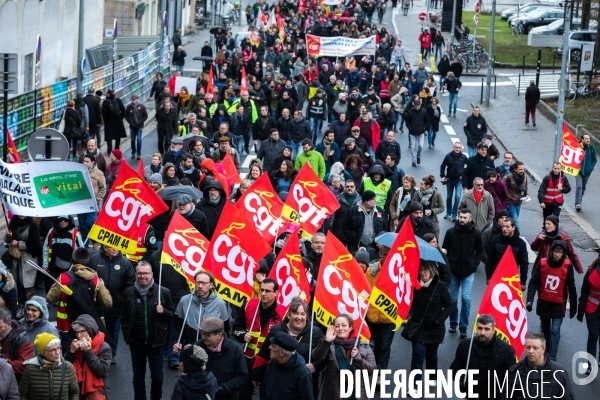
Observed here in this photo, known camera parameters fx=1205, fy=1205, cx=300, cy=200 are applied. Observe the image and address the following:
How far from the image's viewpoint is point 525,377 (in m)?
9.13

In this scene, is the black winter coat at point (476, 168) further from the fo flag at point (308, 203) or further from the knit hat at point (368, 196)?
the fo flag at point (308, 203)

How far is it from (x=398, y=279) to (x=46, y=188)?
4.65 m

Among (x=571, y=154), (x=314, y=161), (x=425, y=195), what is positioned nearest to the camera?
(x=425, y=195)

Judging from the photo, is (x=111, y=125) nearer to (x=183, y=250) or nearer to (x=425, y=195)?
(x=425, y=195)

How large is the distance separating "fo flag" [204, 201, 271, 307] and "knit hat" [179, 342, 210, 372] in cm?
292

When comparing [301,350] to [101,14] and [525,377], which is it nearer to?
[525,377]

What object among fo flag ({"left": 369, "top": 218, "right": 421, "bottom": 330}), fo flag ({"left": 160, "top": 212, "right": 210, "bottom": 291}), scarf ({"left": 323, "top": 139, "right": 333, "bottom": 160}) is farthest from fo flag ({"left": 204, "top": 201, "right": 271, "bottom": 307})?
scarf ({"left": 323, "top": 139, "right": 333, "bottom": 160})

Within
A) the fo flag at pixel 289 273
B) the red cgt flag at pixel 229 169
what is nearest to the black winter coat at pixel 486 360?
the fo flag at pixel 289 273

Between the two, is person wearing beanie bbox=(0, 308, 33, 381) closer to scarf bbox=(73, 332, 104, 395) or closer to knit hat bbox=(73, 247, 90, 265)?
scarf bbox=(73, 332, 104, 395)

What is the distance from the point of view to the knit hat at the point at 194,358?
843 centimetres

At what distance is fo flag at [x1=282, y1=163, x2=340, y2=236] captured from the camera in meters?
14.6

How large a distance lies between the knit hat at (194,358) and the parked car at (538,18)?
5309 centimetres

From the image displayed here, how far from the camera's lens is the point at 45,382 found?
29.2 ft

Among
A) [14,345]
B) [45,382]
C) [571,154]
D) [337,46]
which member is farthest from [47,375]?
[337,46]
